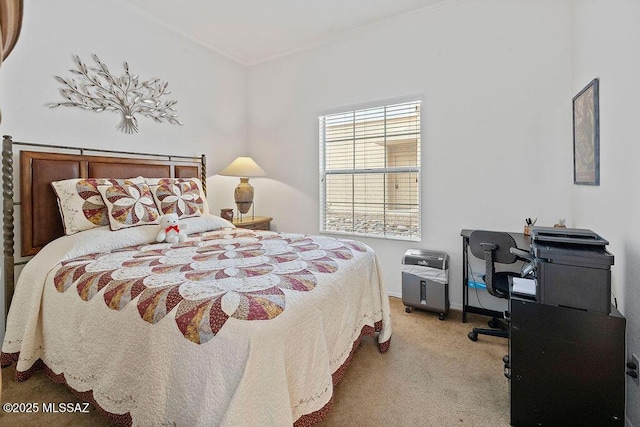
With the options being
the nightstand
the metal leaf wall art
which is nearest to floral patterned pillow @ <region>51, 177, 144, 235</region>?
the metal leaf wall art

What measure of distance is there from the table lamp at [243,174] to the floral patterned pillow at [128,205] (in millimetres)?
1188

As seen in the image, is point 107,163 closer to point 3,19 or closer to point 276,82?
point 276,82

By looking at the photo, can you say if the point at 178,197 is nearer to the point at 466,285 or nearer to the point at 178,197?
the point at 178,197

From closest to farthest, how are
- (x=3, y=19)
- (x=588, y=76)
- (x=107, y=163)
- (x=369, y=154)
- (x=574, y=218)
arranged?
1. (x=3, y=19)
2. (x=588, y=76)
3. (x=574, y=218)
4. (x=107, y=163)
5. (x=369, y=154)

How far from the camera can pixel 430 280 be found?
2.80 m

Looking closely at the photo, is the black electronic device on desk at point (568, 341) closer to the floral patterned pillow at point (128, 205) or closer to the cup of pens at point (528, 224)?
the cup of pens at point (528, 224)

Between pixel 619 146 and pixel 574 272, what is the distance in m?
0.77

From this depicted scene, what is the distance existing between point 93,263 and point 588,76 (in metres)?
3.31

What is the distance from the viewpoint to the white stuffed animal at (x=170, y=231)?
2.39 m

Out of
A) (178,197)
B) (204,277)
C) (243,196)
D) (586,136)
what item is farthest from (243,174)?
(586,136)

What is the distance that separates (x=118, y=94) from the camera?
285cm

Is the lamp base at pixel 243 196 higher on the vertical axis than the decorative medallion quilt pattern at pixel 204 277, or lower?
higher

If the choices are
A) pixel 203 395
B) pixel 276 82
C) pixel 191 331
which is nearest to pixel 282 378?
pixel 203 395

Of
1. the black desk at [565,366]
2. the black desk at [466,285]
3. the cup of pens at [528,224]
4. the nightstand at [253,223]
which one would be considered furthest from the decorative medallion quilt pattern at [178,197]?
the cup of pens at [528,224]
